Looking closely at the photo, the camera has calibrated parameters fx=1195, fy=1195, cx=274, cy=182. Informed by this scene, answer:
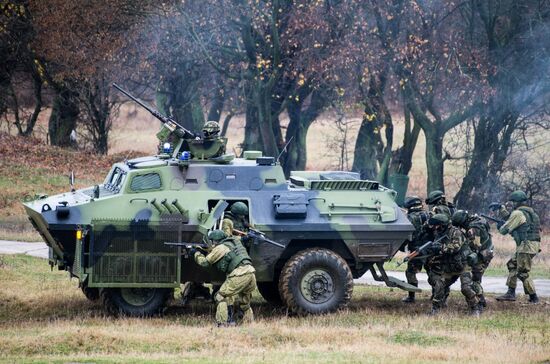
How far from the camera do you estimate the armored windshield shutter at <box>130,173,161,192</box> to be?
15945 mm

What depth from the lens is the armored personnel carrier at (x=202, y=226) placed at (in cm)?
1562

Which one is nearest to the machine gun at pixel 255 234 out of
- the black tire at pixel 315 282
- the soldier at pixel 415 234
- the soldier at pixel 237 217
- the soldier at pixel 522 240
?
the soldier at pixel 237 217

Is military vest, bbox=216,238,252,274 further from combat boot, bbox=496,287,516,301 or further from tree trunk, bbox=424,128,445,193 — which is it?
tree trunk, bbox=424,128,445,193

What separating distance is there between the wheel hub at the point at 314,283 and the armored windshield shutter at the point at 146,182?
238 centimetres

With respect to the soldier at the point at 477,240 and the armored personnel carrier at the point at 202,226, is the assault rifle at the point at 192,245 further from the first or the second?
the soldier at the point at 477,240

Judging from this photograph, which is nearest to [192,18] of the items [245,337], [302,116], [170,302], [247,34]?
[247,34]

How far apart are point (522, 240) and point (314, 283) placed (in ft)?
12.6

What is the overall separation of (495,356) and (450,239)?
11.6ft

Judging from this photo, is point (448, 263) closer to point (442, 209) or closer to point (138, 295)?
point (442, 209)

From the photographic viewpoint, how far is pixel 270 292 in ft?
57.9

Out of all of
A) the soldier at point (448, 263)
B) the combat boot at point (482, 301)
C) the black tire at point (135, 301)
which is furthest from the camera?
the combat boot at point (482, 301)

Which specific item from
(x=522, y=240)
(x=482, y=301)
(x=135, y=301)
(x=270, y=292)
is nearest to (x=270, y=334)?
(x=135, y=301)

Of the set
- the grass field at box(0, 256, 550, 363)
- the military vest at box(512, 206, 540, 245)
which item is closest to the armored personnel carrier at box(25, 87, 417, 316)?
the grass field at box(0, 256, 550, 363)

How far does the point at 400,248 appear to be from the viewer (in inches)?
671
